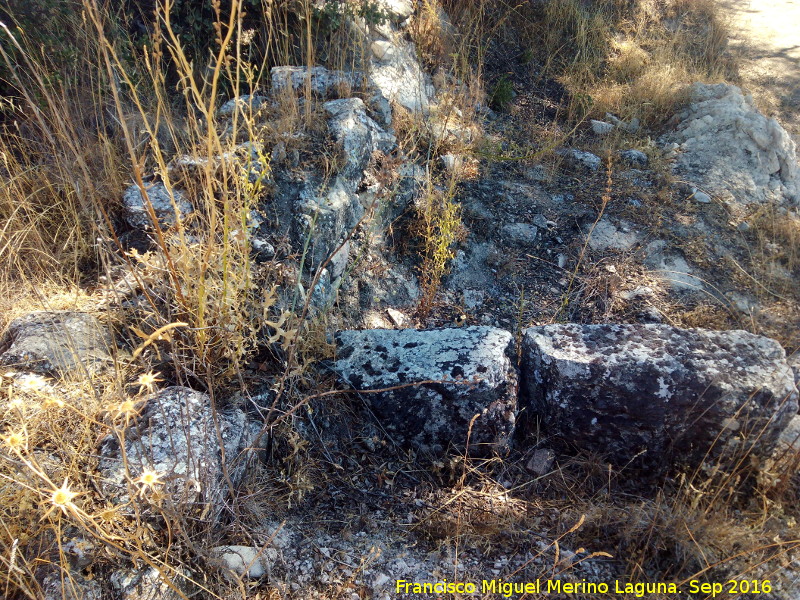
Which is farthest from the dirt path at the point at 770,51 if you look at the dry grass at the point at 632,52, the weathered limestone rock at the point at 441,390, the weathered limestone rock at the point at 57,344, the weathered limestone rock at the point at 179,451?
the weathered limestone rock at the point at 57,344

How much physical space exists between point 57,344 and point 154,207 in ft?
3.04

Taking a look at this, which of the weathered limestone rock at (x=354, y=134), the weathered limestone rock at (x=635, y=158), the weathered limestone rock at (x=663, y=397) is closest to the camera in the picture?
the weathered limestone rock at (x=663, y=397)

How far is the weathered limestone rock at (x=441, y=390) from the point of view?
2.19 m

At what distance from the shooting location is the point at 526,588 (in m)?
1.78

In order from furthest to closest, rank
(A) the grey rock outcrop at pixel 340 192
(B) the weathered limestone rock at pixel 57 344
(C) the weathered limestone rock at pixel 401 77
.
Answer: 1. (C) the weathered limestone rock at pixel 401 77
2. (A) the grey rock outcrop at pixel 340 192
3. (B) the weathered limestone rock at pixel 57 344

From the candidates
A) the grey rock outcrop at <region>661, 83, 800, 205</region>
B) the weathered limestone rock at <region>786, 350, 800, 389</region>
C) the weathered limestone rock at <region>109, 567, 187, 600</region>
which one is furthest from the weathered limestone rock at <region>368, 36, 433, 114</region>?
the weathered limestone rock at <region>109, 567, 187, 600</region>

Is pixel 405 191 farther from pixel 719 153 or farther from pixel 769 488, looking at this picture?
pixel 719 153

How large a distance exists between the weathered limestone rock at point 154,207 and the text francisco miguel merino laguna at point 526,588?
197 cm

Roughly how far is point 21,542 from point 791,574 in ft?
8.39

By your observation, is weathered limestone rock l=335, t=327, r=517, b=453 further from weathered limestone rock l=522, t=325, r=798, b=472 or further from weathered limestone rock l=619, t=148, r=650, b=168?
weathered limestone rock l=619, t=148, r=650, b=168

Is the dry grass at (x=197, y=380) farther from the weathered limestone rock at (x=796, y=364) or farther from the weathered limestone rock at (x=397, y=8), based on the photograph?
the weathered limestone rock at (x=397, y=8)

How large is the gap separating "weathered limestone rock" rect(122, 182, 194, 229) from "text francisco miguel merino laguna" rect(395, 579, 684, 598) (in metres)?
1.97

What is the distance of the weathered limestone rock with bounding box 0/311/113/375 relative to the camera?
77.2 inches

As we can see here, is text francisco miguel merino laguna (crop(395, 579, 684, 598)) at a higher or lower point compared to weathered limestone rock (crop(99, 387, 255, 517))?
lower
